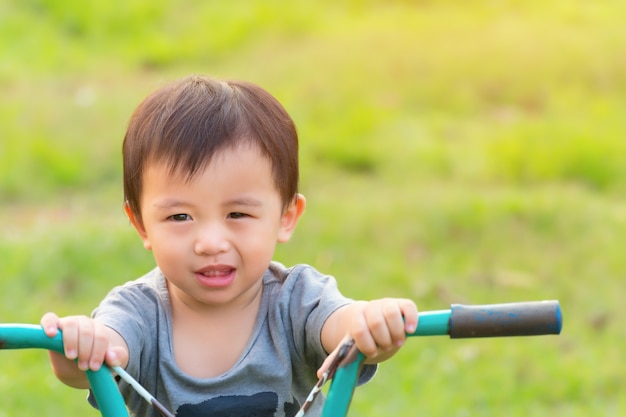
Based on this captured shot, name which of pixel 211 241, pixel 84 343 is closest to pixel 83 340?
pixel 84 343

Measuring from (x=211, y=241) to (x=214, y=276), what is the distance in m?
0.11

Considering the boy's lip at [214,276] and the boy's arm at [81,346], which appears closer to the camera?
the boy's arm at [81,346]

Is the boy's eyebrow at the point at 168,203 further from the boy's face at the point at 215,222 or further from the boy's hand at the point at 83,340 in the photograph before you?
the boy's hand at the point at 83,340

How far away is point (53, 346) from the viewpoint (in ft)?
7.62

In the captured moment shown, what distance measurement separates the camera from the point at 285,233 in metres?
2.90

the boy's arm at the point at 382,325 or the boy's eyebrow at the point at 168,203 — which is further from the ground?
the boy's eyebrow at the point at 168,203

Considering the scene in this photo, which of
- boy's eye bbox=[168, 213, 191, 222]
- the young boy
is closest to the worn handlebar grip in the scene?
the young boy

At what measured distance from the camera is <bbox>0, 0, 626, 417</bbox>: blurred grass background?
219 inches

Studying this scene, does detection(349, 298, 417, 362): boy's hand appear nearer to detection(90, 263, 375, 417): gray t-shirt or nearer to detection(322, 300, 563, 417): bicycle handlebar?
detection(322, 300, 563, 417): bicycle handlebar

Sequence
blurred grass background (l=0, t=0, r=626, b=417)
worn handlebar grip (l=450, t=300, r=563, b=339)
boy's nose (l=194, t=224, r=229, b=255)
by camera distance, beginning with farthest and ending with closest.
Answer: blurred grass background (l=0, t=0, r=626, b=417) → boy's nose (l=194, t=224, r=229, b=255) → worn handlebar grip (l=450, t=300, r=563, b=339)

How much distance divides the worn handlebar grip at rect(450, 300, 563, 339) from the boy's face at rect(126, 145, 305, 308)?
0.58 meters

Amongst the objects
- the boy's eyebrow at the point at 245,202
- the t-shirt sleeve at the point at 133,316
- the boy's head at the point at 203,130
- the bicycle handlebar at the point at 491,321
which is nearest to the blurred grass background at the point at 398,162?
the t-shirt sleeve at the point at 133,316

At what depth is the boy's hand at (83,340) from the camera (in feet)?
7.61

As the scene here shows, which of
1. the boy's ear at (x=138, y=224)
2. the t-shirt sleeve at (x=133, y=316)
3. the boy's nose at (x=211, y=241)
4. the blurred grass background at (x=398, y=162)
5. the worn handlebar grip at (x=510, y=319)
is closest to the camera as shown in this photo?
the worn handlebar grip at (x=510, y=319)
